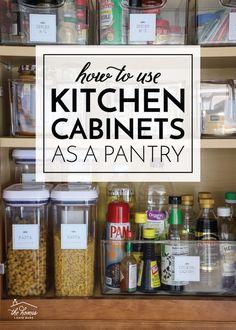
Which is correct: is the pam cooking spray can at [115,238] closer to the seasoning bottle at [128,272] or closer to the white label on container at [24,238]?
the seasoning bottle at [128,272]

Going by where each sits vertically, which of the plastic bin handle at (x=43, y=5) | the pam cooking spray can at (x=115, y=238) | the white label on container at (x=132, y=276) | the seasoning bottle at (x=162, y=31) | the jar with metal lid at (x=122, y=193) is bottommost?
the white label on container at (x=132, y=276)

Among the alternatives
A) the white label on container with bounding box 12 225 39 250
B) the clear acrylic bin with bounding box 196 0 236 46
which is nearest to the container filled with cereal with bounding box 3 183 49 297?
the white label on container with bounding box 12 225 39 250

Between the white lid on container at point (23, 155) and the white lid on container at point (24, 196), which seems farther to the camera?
the white lid on container at point (23, 155)

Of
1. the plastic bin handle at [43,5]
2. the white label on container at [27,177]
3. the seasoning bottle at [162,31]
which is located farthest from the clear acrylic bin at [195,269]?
the plastic bin handle at [43,5]

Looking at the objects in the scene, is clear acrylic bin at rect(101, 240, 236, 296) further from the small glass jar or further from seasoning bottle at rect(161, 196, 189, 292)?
the small glass jar

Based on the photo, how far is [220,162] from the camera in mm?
1470

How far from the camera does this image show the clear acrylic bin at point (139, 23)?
1.20 metres

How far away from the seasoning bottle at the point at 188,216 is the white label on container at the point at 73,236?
0.31 metres

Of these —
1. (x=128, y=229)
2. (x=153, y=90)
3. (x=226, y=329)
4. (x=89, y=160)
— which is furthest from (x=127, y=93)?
(x=226, y=329)

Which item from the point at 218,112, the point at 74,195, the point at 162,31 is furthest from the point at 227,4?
the point at 74,195

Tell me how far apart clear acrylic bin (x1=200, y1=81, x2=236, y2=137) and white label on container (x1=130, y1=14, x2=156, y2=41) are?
23cm

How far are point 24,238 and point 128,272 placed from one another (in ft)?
0.99

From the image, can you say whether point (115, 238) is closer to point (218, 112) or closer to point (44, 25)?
point (218, 112)

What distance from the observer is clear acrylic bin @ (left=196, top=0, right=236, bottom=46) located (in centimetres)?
121
